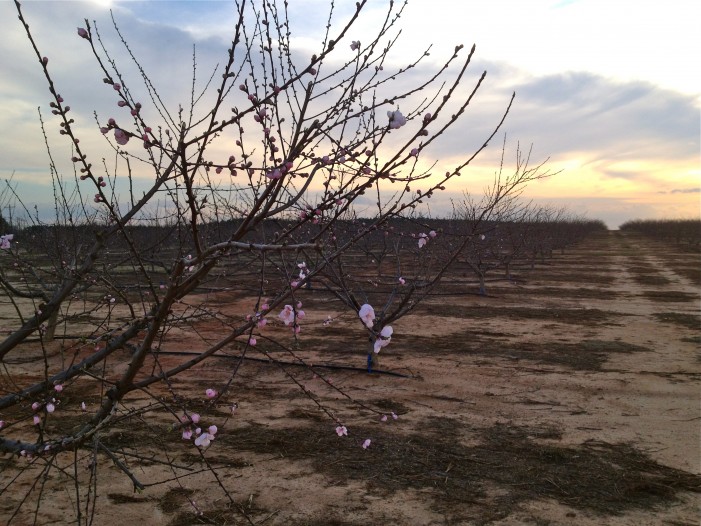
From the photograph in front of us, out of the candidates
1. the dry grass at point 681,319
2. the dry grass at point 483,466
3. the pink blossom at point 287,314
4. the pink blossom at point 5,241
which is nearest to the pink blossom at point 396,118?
the pink blossom at point 287,314

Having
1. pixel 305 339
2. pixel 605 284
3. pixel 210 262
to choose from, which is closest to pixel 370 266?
pixel 605 284

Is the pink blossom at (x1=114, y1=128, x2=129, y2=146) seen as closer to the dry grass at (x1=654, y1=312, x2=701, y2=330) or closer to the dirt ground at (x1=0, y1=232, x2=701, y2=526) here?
the dirt ground at (x1=0, y1=232, x2=701, y2=526)

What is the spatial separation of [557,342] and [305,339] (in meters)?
3.81

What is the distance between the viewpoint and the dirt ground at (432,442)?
3480mm

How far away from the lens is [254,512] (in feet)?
11.3

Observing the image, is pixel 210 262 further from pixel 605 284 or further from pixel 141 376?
pixel 605 284

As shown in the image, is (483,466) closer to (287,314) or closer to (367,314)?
(287,314)

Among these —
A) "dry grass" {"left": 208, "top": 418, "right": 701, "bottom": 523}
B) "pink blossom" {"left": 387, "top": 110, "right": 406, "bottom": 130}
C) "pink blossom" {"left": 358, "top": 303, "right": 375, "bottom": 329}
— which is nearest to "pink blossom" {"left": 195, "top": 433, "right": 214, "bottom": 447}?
"pink blossom" {"left": 358, "top": 303, "right": 375, "bottom": 329}

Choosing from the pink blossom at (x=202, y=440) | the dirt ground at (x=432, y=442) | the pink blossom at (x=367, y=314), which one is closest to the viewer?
the pink blossom at (x=367, y=314)

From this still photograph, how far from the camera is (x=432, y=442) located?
4.54m

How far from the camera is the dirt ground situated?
3.48 metres

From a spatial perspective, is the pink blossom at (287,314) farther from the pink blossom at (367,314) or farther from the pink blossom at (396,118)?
the pink blossom at (396,118)

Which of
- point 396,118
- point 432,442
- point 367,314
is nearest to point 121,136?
point 396,118

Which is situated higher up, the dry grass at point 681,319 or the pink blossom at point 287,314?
the pink blossom at point 287,314
